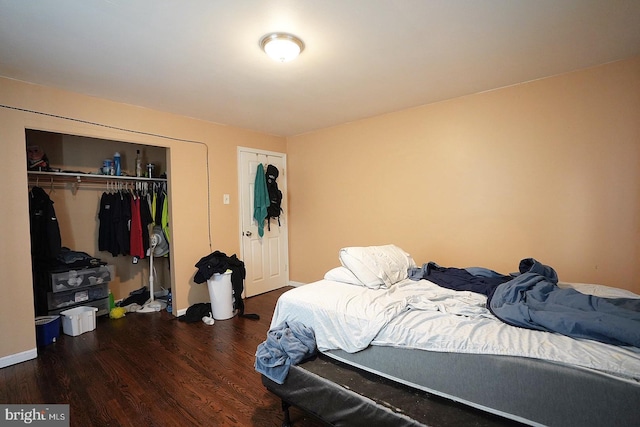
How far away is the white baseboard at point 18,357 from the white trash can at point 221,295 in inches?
58.1

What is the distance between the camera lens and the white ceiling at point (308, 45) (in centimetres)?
158

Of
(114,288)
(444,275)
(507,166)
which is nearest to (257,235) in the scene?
(114,288)

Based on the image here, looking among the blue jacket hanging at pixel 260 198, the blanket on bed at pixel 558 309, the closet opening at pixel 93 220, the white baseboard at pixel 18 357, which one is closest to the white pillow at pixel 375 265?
the blanket on bed at pixel 558 309

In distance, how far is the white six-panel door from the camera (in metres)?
4.01

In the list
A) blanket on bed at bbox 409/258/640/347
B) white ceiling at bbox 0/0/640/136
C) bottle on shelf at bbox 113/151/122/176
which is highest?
white ceiling at bbox 0/0/640/136

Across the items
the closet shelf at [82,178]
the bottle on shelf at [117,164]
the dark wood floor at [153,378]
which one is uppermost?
the bottle on shelf at [117,164]

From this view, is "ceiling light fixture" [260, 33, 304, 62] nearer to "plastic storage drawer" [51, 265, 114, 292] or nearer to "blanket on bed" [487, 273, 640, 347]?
"blanket on bed" [487, 273, 640, 347]

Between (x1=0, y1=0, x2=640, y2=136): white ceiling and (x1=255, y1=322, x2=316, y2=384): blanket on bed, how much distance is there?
6.04 ft

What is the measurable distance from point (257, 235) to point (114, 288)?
1.92 meters

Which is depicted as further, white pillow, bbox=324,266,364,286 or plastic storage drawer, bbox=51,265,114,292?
plastic storage drawer, bbox=51,265,114,292

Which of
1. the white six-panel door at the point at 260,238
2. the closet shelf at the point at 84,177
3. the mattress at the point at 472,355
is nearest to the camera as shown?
the mattress at the point at 472,355

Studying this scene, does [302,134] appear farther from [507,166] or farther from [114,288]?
[114,288]

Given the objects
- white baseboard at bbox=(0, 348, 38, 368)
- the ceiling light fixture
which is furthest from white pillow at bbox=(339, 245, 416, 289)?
white baseboard at bbox=(0, 348, 38, 368)

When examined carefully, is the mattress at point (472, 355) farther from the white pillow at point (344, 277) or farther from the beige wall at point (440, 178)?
the beige wall at point (440, 178)
